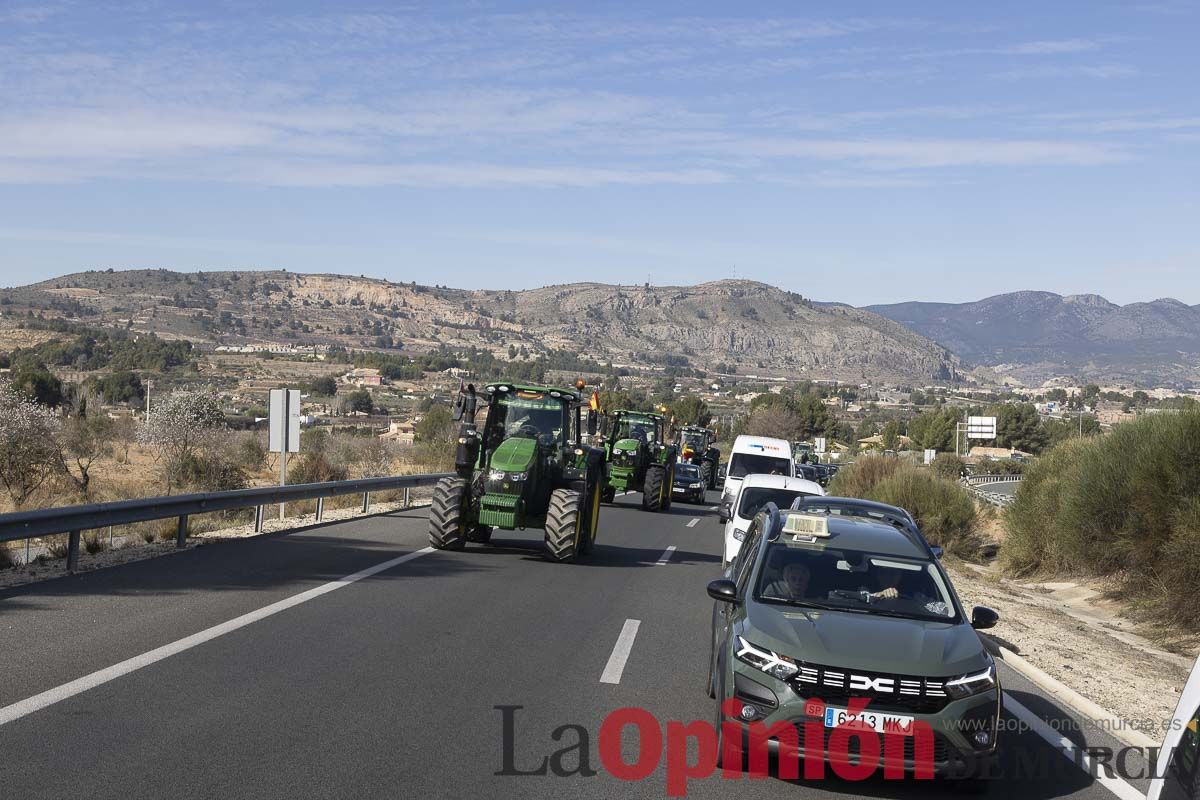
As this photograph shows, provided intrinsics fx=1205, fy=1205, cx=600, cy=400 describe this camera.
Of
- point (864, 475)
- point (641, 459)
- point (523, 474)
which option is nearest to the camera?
point (523, 474)

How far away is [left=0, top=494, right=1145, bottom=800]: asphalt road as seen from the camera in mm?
6703

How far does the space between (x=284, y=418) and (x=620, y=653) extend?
13532 mm

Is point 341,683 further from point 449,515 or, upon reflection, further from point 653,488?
point 653,488

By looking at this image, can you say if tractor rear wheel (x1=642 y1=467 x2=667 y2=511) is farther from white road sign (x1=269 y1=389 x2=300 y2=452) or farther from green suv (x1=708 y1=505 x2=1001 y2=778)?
green suv (x1=708 y1=505 x2=1001 y2=778)

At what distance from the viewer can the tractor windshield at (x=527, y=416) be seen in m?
19.1

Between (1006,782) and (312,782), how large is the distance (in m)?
4.28

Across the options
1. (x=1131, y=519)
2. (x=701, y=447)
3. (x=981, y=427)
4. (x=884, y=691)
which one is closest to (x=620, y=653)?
(x=884, y=691)

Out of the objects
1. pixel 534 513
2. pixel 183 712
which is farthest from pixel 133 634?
pixel 534 513

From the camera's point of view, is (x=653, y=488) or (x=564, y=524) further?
(x=653, y=488)

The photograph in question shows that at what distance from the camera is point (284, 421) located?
74.8 ft

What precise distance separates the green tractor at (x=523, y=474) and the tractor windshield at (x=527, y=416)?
0.02 m

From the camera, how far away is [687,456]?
4472 cm

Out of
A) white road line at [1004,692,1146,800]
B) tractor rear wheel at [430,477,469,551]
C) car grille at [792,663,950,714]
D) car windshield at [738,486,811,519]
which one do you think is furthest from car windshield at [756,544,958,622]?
tractor rear wheel at [430,477,469,551]

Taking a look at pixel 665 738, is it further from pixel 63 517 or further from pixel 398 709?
pixel 63 517
